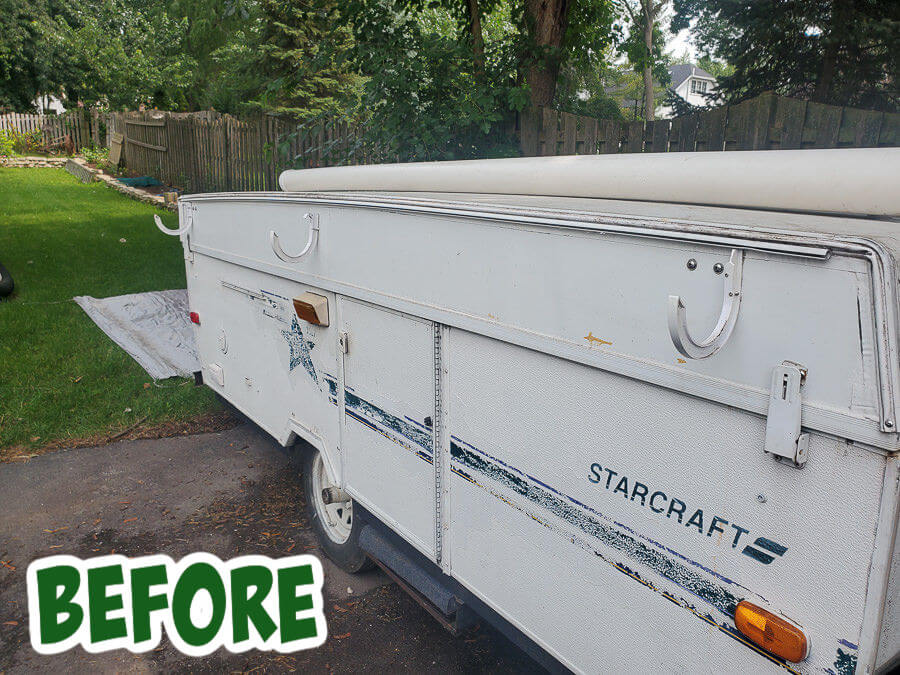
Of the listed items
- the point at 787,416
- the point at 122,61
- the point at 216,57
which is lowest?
the point at 787,416

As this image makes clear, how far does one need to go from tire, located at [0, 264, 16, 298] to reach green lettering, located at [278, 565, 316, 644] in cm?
658

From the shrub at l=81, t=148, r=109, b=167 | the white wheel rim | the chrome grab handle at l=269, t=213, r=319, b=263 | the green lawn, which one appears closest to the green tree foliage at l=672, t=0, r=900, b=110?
the chrome grab handle at l=269, t=213, r=319, b=263

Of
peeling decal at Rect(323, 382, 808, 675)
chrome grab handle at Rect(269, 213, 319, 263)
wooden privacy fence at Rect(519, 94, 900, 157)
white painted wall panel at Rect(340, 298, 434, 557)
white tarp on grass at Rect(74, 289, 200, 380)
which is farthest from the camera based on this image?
white tarp on grass at Rect(74, 289, 200, 380)

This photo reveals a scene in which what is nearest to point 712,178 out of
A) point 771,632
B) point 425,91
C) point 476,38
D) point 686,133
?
point 771,632

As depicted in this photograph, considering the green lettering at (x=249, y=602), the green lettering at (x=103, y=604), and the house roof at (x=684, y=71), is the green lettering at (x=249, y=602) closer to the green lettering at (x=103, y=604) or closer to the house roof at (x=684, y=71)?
the green lettering at (x=103, y=604)

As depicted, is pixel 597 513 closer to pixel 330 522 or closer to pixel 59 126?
pixel 330 522

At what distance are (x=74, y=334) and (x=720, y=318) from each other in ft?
23.8

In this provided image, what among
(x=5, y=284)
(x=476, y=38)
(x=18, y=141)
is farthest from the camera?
(x=18, y=141)

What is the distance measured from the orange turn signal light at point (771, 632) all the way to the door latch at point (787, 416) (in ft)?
1.27

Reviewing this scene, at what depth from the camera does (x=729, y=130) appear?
489 cm

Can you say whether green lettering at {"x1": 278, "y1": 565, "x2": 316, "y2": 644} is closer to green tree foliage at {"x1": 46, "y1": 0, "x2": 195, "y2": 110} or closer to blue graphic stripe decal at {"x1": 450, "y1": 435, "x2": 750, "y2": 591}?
blue graphic stripe decal at {"x1": 450, "y1": 435, "x2": 750, "y2": 591}

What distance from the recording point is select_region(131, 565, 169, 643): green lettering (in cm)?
330

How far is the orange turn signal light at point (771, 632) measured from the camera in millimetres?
1510

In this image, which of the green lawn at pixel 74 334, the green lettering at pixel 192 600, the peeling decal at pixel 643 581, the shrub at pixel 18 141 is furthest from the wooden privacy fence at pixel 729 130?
the shrub at pixel 18 141
